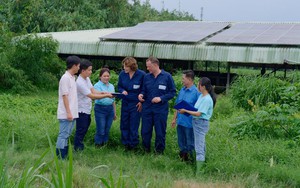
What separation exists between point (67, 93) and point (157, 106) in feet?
4.74

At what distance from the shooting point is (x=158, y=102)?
7121 mm

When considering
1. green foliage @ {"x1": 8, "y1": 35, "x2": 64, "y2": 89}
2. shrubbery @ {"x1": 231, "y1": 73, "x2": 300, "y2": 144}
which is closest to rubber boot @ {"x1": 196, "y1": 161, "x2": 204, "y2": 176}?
shrubbery @ {"x1": 231, "y1": 73, "x2": 300, "y2": 144}

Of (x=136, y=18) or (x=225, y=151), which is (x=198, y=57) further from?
(x=136, y=18)

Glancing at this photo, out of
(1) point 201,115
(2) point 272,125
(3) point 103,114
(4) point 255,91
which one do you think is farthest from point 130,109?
(4) point 255,91

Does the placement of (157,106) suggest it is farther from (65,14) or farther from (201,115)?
(65,14)

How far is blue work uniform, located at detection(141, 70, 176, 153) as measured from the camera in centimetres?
721

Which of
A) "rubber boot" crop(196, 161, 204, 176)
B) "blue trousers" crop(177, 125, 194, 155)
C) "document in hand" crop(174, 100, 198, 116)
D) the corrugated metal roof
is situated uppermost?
the corrugated metal roof

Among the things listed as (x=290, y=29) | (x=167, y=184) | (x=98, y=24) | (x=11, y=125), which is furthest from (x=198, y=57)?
(x=98, y=24)

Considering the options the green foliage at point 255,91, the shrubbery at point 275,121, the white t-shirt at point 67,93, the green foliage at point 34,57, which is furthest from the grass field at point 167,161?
the green foliage at point 34,57

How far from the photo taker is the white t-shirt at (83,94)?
277 inches

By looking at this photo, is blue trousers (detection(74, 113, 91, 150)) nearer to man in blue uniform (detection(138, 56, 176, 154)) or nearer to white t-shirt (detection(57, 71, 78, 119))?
white t-shirt (detection(57, 71, 78, 119))

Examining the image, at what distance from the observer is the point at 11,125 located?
8312 millimetres

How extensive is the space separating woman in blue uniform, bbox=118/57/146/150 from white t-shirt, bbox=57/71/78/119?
1021mm

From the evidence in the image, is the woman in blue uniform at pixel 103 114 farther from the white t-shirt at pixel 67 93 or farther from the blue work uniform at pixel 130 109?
the white t-shirt at pixel 67 93
